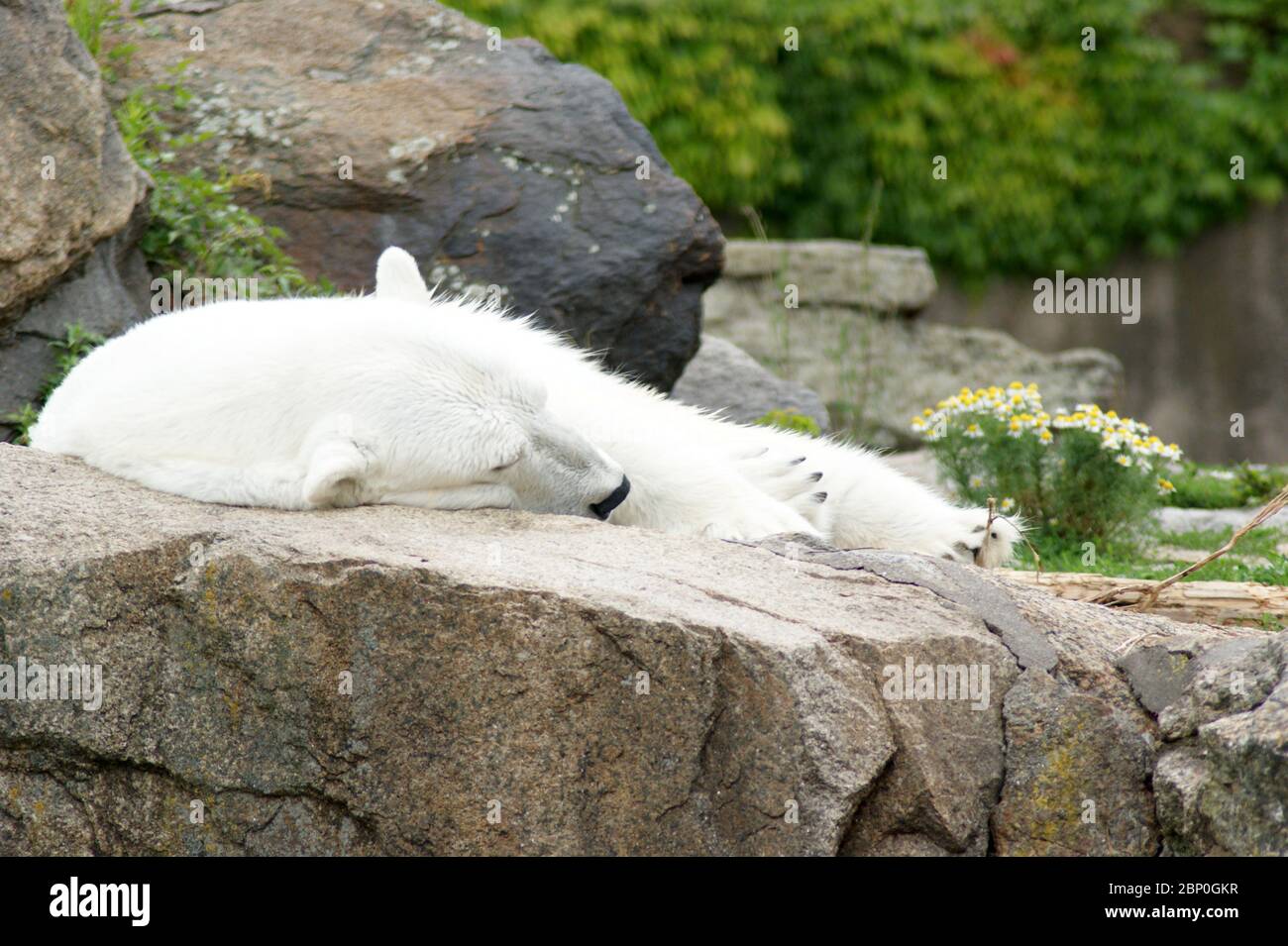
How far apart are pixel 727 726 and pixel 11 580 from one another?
146cm

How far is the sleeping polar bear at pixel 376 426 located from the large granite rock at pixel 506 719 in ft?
1.22

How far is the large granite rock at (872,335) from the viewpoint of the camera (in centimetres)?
1049

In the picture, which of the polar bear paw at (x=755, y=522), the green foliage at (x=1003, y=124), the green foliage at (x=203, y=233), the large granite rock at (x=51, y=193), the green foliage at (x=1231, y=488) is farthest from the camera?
the green foliage at (x=1003, y=124)

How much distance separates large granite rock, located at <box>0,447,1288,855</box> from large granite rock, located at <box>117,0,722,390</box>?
314 centimetres

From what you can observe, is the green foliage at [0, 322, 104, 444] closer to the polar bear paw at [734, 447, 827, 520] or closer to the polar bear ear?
the polar bear ear

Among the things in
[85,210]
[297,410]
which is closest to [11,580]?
[297,410]

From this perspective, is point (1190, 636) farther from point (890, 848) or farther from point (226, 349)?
point (226, 349)

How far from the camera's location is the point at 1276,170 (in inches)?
476

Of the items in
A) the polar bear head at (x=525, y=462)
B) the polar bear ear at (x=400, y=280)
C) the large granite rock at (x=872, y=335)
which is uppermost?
the large granite rock at (x=872, y=335)

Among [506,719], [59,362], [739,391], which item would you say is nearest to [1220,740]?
[506,719]

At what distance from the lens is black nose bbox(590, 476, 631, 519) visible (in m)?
3.63

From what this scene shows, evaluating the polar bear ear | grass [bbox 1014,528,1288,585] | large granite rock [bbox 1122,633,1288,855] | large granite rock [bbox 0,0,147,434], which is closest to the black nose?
the polar bear ear
